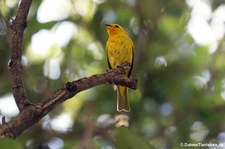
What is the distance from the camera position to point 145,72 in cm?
457

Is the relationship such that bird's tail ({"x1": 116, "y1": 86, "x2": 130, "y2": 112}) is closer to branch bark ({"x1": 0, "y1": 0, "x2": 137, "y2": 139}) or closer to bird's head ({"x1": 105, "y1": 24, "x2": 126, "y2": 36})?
bird's head ({"x1": 105, "y1": 24, "x2": 126, "y2": 36})

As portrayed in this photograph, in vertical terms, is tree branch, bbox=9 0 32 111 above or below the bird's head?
below

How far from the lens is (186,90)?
4.42m

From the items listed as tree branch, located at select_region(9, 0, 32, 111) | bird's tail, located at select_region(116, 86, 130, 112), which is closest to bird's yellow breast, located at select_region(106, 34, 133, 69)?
bird's tail, located at select_region(116, 86, 130, 112)

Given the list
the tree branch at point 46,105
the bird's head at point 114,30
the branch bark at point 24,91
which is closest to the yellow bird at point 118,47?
the bird's head at point 114,30

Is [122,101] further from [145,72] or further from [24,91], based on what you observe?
[24,91]

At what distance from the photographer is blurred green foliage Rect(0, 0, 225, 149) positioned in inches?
157

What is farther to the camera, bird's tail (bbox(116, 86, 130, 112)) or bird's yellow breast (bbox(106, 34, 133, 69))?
bird's yellow breast (bbox(106, 34, 133, 69))

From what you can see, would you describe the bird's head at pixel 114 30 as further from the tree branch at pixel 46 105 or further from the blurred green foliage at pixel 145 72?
the tree branch at pixel 46 105

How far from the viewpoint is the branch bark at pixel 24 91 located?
1376 mm

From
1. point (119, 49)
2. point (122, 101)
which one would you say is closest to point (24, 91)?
point (122, 101)

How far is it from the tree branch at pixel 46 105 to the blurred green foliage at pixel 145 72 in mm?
1699

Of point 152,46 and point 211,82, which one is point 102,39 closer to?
point 152,46

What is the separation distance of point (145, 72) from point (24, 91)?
9.55ft
